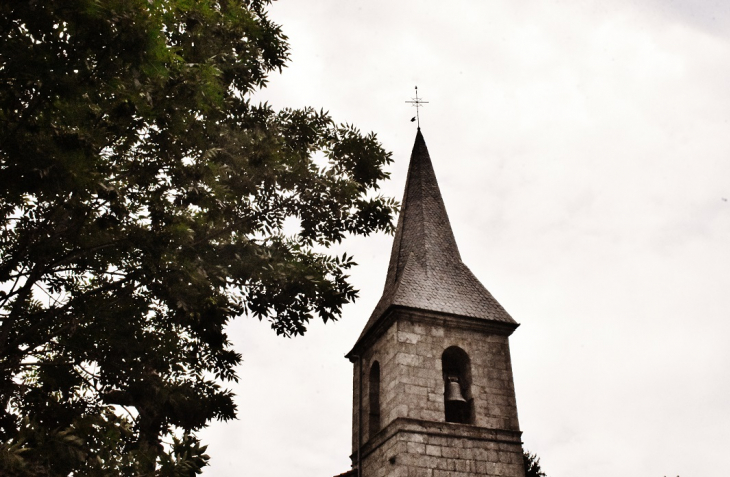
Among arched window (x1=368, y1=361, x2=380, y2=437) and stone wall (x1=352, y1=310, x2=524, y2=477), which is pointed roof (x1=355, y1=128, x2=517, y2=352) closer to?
stone wall (x1=352, y1=310, x2=524, y2=477)

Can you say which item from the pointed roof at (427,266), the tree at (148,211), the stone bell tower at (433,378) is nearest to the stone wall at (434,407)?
the stone bell tower at (433,378)

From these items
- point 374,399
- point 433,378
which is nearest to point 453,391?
point 433,378

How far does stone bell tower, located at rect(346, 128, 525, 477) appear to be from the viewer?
12945mm

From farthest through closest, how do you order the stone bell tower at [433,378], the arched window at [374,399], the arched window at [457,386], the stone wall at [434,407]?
the arched window at [374,399] → the arched window at [457,386] → the stone bell tower at [433,378] → the stone wall at [434,407]

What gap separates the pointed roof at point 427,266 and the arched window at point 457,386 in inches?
38.4

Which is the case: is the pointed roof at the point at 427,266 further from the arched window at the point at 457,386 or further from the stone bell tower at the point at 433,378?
the arched window at the point at 457,386

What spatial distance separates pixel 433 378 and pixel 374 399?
1923mm

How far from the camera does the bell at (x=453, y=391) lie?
44.5ft

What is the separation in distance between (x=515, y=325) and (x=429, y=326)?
2.13 m

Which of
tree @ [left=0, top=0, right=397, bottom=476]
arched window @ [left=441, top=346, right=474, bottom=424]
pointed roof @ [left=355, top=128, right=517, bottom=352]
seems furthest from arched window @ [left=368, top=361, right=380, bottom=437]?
tree @ [left=0, top=0, right=397, bottom=476]

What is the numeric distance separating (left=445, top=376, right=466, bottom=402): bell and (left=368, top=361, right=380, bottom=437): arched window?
183 cm

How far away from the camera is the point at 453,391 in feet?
45.0

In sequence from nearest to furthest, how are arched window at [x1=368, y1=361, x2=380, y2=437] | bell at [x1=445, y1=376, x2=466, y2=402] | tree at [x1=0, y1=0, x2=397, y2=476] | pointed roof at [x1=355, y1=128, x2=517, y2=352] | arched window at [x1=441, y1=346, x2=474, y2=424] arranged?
tree at [x1=0, y1=0, x2=397, y2=476] < bell at [x1=445, y1=376, x2=466, y2=402] < arched window at [x1=441, y1=346, x2=474, y2=424] < arched window at [x1=368, y1=361, x2=380, y2=437] < pointed roof at [x1=355, y1=128, x2=517, y2=352]

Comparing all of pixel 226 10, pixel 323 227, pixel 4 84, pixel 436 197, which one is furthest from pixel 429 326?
pixel 4 84
